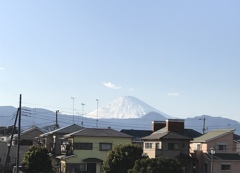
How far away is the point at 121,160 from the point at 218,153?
12271 mm

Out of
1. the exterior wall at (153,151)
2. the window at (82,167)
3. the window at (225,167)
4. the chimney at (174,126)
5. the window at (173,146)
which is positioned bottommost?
the window at (82,167)

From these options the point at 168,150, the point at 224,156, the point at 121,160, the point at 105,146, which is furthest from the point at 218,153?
the point at 105,146

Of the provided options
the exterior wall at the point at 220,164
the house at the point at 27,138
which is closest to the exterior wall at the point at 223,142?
the exterior wall at the point at 220,164

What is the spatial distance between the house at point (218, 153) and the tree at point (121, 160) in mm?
9224

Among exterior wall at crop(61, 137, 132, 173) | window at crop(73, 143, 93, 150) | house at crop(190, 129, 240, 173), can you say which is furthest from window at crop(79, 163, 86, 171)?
house at crop(190, 129, 240, 173)

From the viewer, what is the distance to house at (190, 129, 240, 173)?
49594 mm

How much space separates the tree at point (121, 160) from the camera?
44.8m

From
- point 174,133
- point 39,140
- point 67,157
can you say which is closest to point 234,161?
point 174,133

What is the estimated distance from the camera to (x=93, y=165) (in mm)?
54188

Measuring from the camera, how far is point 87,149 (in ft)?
179

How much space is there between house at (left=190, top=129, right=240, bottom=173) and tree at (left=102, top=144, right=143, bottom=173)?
30.3 ft

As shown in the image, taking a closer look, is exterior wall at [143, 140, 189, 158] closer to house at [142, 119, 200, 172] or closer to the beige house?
house at [142, 119, 200, 172]

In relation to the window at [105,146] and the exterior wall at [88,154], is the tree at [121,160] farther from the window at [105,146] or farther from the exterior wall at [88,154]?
the window at [105,146]

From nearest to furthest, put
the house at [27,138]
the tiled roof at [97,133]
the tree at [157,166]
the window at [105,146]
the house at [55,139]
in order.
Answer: the tree at [157,166] → the tiled roof at [97,133] → the window at [105,146] → the house at [55,139] → the house at [27,138]
